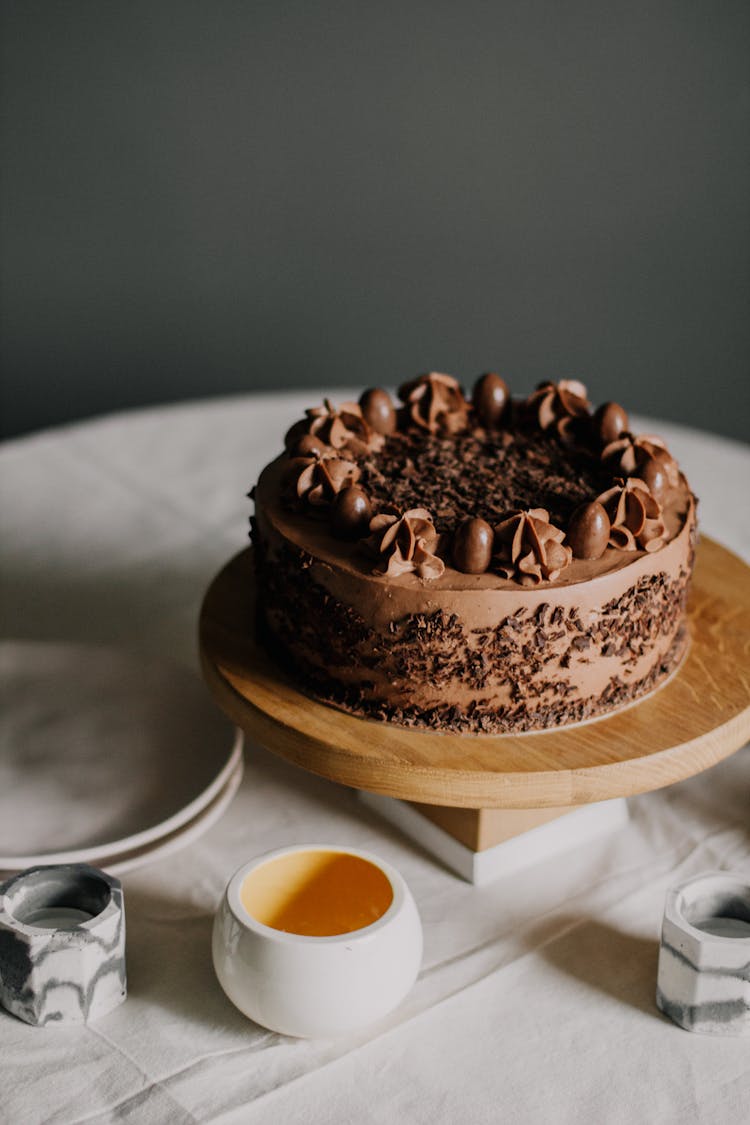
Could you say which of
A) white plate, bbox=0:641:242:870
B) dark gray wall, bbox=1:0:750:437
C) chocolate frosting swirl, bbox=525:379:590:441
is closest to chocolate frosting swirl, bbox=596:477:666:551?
chocolate frosting swirl, bbox=525:379:590:441

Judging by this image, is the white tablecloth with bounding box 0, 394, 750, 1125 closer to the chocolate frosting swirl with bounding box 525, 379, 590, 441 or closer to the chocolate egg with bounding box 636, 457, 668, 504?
the chocolate egg with bounding box 636, 457, 668, 504

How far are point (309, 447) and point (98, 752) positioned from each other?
470 mm

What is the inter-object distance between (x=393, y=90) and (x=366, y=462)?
7.84ft

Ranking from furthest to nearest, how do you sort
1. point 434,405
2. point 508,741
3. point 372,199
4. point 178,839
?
point 372,199, point 434,405, point 178,839, point 508,741

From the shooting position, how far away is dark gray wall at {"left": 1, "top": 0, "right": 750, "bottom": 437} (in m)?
3.53

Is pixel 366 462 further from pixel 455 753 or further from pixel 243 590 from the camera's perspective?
pixel 455 753

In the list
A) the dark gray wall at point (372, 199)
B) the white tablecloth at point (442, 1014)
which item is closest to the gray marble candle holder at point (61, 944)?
the white tablecloth at point (442, 1014)

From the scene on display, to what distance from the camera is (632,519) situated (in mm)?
1394

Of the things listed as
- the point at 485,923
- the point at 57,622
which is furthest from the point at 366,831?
the point at 57,622

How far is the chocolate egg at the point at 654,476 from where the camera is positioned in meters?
1.46

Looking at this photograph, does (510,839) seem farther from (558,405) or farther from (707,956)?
(558,405)

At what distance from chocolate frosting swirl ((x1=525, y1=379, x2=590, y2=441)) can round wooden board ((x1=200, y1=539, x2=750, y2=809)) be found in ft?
1.05

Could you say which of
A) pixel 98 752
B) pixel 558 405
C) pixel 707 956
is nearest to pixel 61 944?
pixel 98 752

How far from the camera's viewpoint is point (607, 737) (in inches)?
53.4
